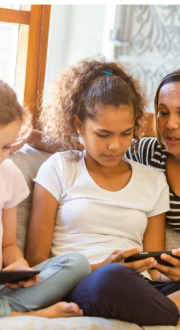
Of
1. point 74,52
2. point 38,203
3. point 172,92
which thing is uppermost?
point 74,52

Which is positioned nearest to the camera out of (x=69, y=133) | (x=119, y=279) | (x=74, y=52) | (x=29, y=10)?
(x=119, y=279)

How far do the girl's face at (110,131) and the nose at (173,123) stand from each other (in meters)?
0.16

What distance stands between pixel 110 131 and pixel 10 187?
0.36m

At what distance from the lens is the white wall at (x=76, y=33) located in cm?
210

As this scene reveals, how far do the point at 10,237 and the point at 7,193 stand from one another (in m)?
0.14

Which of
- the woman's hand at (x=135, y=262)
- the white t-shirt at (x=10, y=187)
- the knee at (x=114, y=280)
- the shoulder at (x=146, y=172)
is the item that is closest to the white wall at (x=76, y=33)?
the shoulder at (x=146, y=172)

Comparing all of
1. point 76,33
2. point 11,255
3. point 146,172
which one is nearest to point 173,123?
point 146,172

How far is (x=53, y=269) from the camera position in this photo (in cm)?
106

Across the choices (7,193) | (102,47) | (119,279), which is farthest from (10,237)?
(102,47)

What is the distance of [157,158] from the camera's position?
1.58 meters

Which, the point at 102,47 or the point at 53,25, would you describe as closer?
the point at 53,25

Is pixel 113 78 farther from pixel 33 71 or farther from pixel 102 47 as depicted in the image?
pixel 102 47
